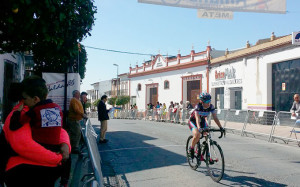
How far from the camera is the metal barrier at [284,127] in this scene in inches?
405

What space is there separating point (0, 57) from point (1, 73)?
1.70 ft

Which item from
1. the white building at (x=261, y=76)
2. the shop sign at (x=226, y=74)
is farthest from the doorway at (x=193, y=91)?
the shop sign at (x=226, y=74)

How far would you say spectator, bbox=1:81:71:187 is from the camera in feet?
7.03

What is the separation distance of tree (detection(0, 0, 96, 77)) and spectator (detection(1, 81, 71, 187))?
5.89 ft

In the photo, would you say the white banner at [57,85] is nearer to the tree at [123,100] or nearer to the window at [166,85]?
the window at [166,85]

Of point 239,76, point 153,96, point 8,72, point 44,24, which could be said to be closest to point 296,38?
point 239,76

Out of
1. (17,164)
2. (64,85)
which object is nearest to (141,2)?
(64,85)

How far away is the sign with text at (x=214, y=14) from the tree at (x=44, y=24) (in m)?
4.87

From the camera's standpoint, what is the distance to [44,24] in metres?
4.05

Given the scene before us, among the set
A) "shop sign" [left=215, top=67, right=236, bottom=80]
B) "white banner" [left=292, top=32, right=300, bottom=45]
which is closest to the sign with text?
"white banner" [left=292, top=32, right=300, bottom=45]

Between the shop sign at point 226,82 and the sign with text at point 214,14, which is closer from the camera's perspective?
the sign with text at point 214,14

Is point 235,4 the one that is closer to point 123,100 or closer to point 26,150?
point 26,150

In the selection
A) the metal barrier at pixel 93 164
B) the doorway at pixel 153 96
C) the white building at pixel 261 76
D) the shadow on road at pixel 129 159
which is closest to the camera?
the metal barrier at pixel 93 164

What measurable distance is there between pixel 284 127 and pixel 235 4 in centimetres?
540
